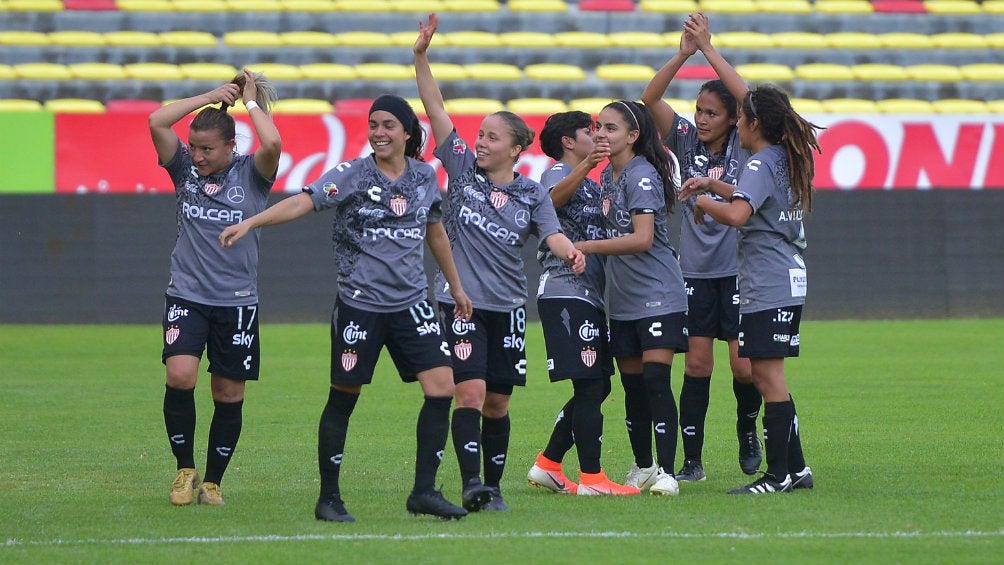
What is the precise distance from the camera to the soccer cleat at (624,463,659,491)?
260 inches

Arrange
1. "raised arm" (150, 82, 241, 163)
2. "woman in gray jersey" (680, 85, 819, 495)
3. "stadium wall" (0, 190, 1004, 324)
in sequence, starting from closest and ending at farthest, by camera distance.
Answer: "raised arm" (150, 82, 241, 163), "woman in gray jersey" (680, 85, 819, 495), "stadium wall" (0, 190, 1004, 324)

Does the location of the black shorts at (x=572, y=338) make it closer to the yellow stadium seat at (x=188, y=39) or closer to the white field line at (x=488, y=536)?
the white field line at (x=488, y=536)

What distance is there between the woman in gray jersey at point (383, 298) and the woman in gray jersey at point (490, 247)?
27 centimetres

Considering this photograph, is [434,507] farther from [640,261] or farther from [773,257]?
[773,257]

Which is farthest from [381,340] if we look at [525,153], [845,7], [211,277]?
[845,7]

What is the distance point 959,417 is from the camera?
880cm

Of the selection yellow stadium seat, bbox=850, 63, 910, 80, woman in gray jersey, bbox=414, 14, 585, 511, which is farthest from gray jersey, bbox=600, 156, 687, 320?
yellow stadium seat, bbox=850, 63, 910, 80

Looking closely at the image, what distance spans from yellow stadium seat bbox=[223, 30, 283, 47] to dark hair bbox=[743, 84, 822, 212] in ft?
50.6

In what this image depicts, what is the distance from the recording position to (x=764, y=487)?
251 inches

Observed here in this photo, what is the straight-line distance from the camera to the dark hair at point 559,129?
273 inches

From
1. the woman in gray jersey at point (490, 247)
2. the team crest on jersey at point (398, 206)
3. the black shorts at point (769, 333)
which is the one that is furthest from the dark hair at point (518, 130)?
the black shorts at point (769, 333)

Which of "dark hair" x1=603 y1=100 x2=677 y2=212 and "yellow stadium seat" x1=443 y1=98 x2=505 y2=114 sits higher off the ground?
"yellow stadium seat" x1=443 y1=98 x2=505 y2=114

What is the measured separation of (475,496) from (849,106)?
15936 mm

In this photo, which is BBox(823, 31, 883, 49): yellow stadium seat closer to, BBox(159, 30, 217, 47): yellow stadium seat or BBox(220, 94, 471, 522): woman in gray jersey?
BBox(159, 30, 217, 47): yellow stadium seat
